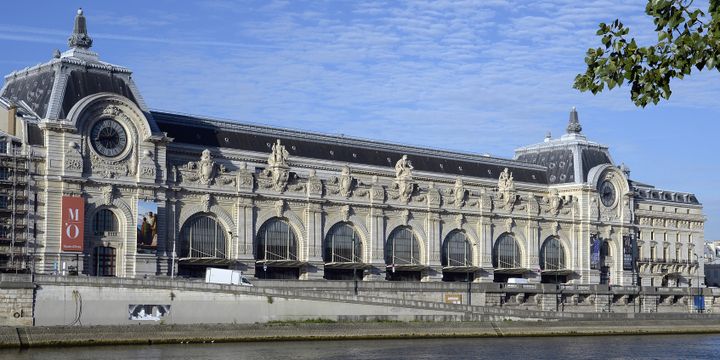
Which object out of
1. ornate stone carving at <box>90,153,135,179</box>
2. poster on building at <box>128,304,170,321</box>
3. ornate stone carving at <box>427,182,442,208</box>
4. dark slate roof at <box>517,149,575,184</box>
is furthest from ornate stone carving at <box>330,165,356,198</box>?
dark slate roof at <box>517,149,575,184</box>

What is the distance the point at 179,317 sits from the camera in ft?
264

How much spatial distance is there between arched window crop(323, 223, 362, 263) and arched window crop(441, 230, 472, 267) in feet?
36.7

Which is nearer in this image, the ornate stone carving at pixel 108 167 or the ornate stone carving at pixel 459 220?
the ornate stone carving at pixel 108 167

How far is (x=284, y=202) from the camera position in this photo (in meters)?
107

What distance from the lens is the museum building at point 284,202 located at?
92188mm

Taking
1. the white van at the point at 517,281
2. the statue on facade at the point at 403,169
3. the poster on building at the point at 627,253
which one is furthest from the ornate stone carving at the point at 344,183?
the poster on building at the point at 627,253

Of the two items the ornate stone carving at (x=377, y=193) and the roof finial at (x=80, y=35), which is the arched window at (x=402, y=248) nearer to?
the ornate stone carving at (x=377, y=193)

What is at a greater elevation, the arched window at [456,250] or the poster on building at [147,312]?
the arched window at [456,250]

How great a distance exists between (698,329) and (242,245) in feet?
134

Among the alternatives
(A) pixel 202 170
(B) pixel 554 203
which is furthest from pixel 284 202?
(B) pixel 554 203

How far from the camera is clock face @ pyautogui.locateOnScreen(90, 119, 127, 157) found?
94.5 meters

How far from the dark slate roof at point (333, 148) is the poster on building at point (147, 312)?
28691 millimetres

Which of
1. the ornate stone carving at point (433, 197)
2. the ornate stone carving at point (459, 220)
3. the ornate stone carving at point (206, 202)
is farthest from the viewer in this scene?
the ornate stone carving at point (459, 220)

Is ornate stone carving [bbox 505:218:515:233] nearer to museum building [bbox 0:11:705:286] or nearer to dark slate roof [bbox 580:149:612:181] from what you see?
museum building [bbox 0:11:705:286]
